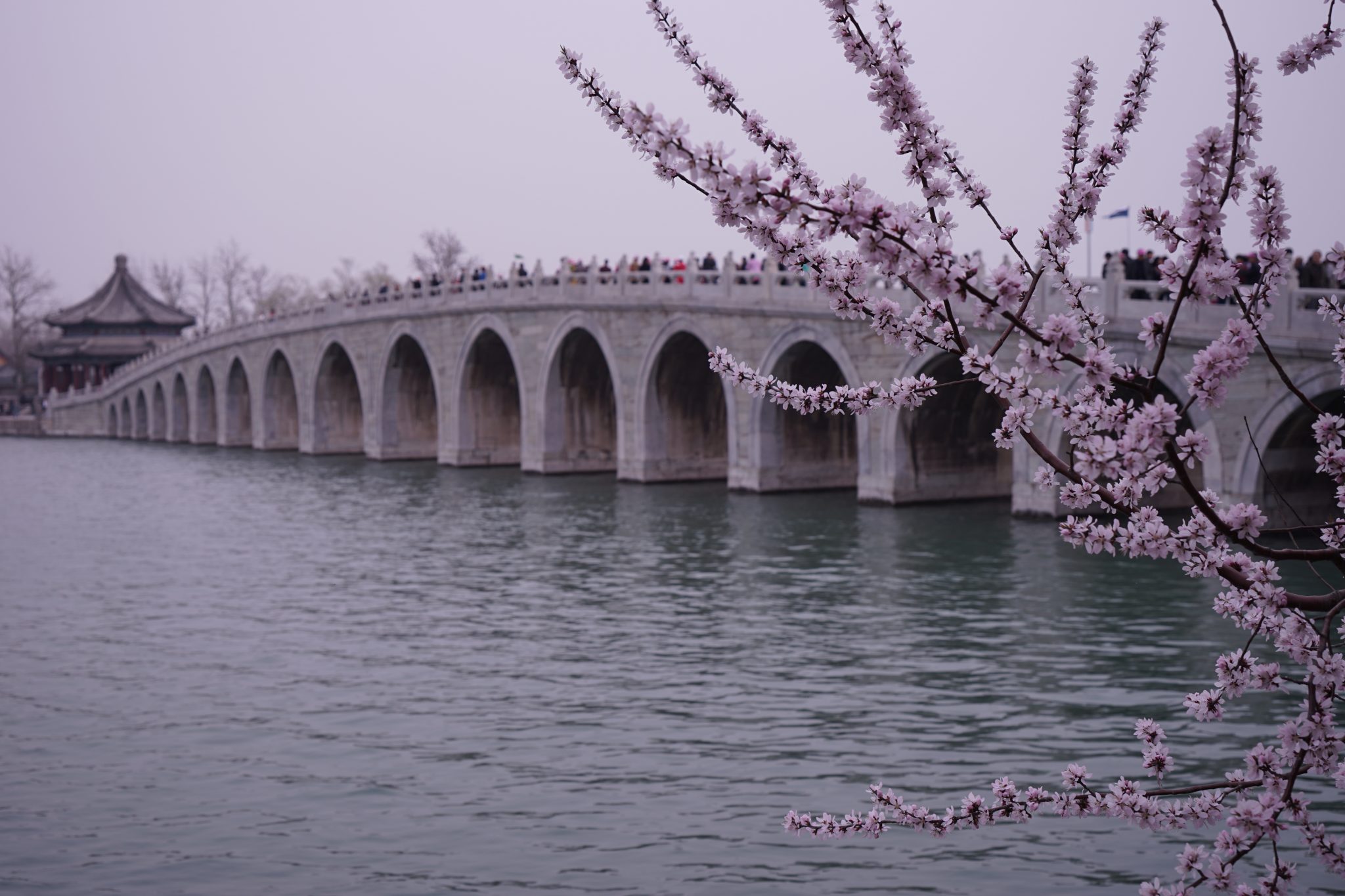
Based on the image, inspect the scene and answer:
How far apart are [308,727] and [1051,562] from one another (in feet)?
37.3

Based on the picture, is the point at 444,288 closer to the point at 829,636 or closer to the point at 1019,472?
the point at 1019,472

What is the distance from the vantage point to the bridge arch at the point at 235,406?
5972cm

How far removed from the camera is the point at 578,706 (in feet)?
39.3

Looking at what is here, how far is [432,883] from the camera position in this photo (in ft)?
26.5

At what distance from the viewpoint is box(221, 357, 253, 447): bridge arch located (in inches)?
2351

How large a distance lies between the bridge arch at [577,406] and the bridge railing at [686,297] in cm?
146

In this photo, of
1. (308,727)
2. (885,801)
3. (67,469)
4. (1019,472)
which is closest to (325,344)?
(67,469)

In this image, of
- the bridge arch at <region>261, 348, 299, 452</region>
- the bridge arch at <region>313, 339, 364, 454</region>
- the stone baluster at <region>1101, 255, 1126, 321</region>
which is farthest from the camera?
the bridge arch at <region>261, 348, 299, 452</region>

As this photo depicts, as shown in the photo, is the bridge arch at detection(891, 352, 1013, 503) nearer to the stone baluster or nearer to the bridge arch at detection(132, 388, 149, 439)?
the stone baluster

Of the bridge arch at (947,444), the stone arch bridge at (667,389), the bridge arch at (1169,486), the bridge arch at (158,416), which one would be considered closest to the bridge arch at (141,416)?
the bridge arch at (158,416)

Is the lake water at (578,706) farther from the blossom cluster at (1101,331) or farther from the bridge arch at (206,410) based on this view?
the bridge arch at (206,410)

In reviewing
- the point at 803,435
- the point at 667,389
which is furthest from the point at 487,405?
the point at 803,435

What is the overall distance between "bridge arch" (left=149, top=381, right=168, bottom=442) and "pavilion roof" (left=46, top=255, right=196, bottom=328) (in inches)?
549

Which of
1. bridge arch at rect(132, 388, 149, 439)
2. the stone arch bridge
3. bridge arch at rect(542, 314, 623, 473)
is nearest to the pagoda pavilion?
bridge arch at rect(132, 388, 149, 439)
